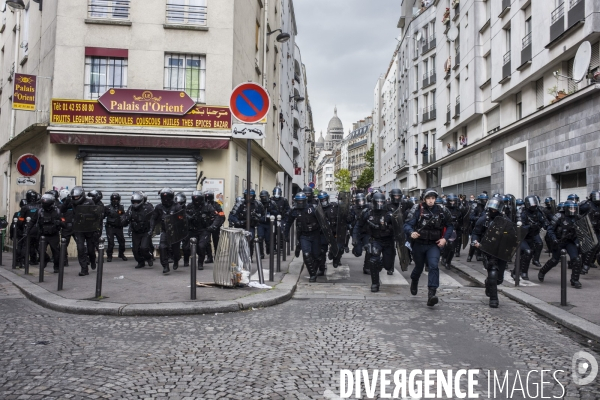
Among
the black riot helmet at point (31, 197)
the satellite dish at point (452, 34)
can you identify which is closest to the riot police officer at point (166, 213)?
the black riot helmet at point (31, 197)

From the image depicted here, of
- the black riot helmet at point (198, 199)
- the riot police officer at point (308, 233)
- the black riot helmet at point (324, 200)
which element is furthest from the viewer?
the black riot helmet at point (324, 200)

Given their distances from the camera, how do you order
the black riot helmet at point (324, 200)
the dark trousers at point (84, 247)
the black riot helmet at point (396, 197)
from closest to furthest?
the dark trousers at point (84, 247) < the black riot helmet at point (324, 200) < the black riot helmet at point (396, 197)

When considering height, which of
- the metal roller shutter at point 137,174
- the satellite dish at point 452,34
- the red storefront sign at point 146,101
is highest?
the satellite dish at point 452,34

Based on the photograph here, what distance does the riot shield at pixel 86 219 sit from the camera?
9922mm

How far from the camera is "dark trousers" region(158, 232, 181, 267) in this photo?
9.91 m

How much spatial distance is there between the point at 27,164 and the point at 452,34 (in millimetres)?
23878

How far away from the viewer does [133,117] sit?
45.4 feet

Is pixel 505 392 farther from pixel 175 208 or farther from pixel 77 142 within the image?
pixel 77 142

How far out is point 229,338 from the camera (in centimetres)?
525

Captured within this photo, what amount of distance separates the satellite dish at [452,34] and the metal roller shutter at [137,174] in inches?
790

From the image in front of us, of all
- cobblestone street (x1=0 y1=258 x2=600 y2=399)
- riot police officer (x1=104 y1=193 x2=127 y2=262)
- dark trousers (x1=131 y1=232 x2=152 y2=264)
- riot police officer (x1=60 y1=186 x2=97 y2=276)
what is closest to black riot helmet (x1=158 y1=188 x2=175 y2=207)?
dark trousers (x1=131 y1=232 x2=152 y2=264)

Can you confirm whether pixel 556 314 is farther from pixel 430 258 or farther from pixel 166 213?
pixel 166 213

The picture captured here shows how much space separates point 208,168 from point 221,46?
356cm

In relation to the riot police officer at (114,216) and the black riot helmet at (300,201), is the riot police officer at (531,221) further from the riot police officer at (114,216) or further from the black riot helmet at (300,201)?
the riot police officer at (114,216)
